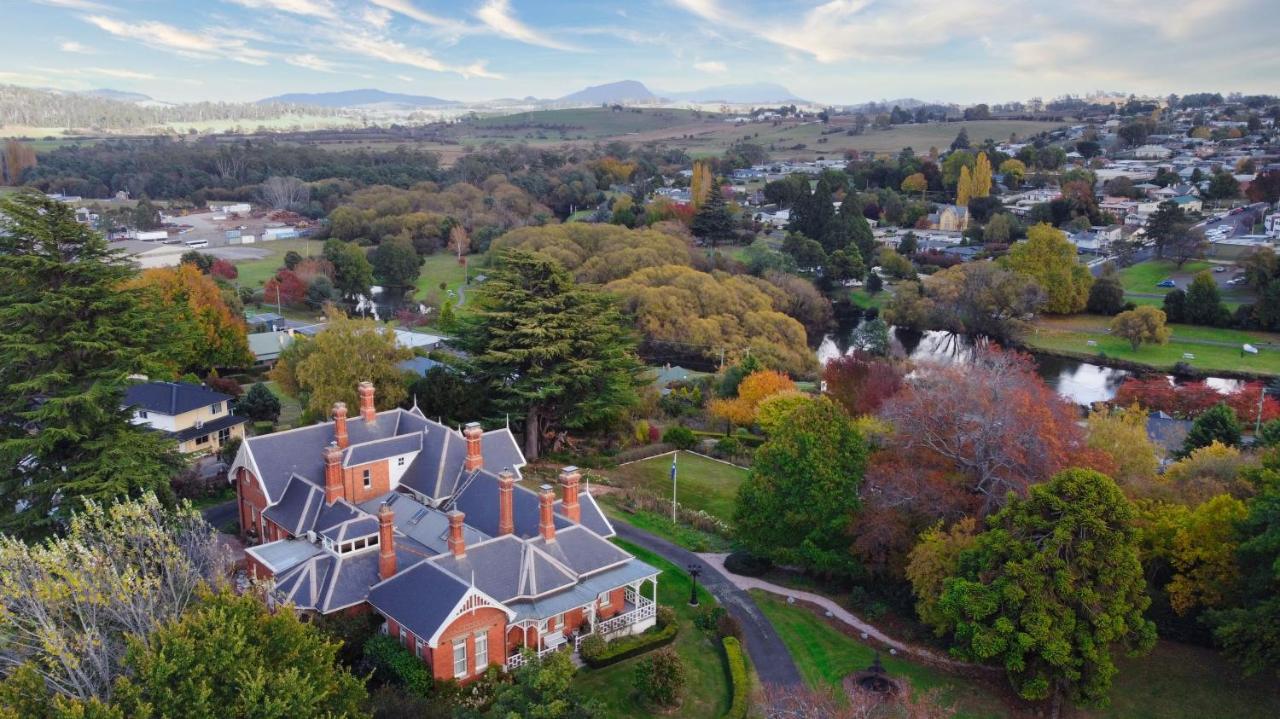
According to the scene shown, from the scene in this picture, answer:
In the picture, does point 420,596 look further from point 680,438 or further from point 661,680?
point 680,438

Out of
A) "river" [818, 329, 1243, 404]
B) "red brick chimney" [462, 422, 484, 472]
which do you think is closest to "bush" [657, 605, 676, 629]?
"red brick chimney" [462, 422, 484, 472]

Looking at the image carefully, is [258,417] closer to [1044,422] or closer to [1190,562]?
[1044,422]

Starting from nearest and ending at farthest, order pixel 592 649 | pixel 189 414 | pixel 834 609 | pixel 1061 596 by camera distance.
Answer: pixel 1061 596, pixel 592 649, pixel 834 609, pixel 189 414

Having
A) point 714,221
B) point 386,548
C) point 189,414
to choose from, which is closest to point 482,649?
point 386,548

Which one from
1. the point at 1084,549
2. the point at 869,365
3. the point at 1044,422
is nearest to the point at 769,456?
the point at 1044,422

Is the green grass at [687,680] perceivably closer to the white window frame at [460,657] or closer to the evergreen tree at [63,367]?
the white window frame at [460,657]

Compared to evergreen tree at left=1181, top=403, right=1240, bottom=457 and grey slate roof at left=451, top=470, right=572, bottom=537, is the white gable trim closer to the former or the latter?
grey slate roof at left=451, top=470, right=572, bottom=537
